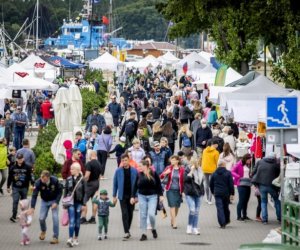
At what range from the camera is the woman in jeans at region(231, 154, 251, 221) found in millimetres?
23719

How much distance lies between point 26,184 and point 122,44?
168 metres

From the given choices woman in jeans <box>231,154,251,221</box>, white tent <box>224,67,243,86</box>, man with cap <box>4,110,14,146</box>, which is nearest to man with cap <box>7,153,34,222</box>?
woman in jeans <box>231,154,251,221</box>

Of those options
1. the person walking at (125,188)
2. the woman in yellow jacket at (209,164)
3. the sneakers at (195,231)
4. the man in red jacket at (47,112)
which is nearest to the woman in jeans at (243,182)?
the woman in yellow jacket at (209,164)

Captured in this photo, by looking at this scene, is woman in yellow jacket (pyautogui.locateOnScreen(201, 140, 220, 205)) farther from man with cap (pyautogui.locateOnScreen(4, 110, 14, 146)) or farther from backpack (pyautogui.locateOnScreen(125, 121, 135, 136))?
man with cap (pyautogui.locateOnScreen(4, 110, 14, 146))

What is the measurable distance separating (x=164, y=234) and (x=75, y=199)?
2095mm

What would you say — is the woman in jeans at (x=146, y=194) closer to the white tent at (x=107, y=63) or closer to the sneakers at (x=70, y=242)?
the sneakers at (x=70, y=242)

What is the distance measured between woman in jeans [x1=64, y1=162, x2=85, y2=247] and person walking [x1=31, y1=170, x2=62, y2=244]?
0.28 meters

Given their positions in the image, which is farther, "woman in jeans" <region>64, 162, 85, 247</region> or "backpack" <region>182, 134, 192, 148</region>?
"backpack" <region>182, 134, 192, 148</region>

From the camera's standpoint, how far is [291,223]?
18.7 meters

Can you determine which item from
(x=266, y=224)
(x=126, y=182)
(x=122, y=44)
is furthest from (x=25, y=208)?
(x=122, y=44)

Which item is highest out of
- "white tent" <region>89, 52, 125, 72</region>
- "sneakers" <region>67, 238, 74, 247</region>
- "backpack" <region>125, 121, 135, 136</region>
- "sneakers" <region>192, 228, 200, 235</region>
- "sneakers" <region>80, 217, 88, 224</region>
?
"white tent" <region>89, 52, 125, 72</region>

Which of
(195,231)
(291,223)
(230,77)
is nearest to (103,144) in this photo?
(195,231)

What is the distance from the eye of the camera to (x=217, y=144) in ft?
89.1

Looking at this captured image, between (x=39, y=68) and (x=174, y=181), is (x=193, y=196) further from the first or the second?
(x=39, y=68)
